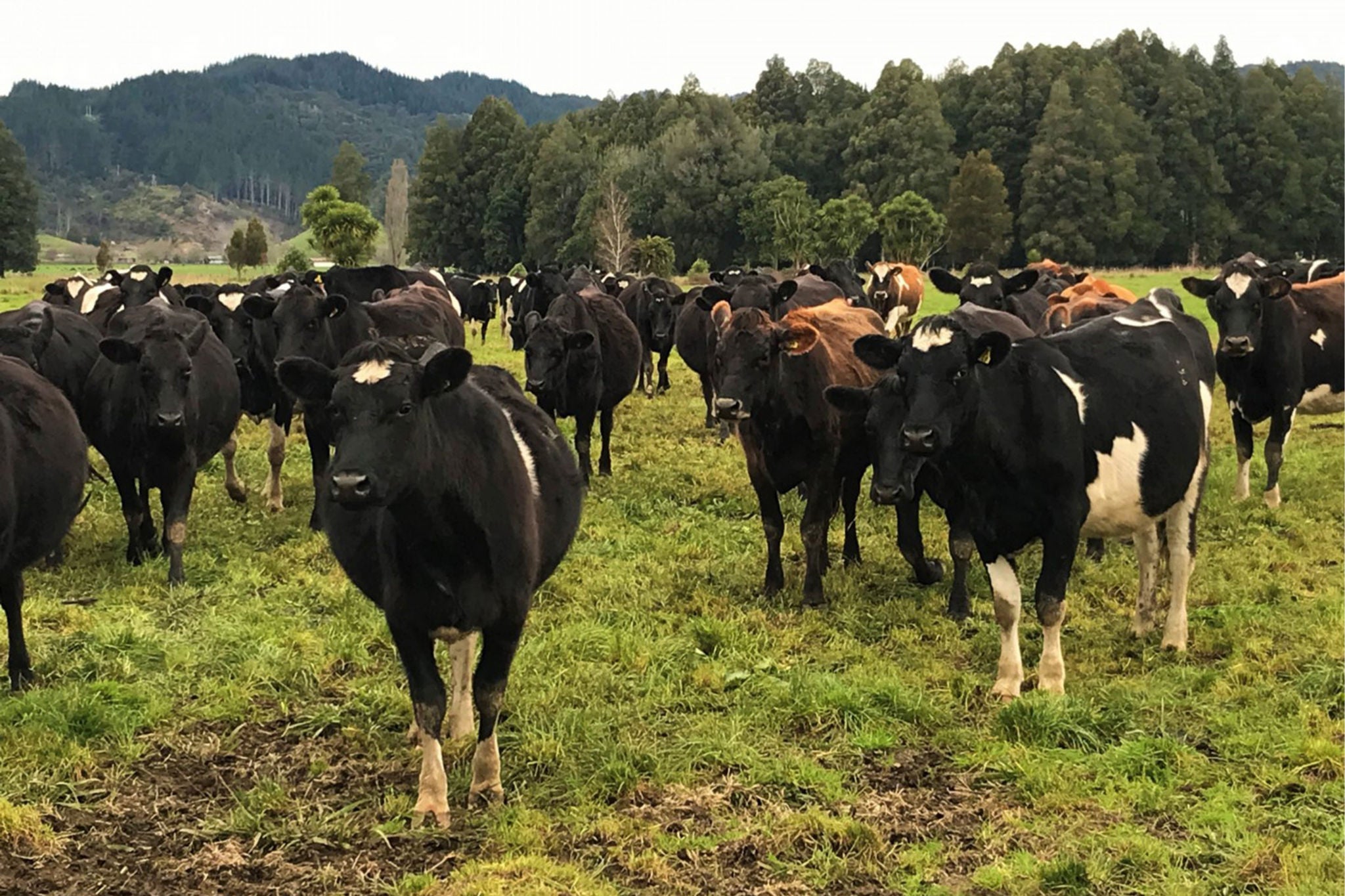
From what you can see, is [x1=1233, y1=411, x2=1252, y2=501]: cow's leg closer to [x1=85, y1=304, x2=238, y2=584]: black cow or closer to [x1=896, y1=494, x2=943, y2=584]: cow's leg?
[x1=896, y1=494, x2=943, y2=584]: cow's leg

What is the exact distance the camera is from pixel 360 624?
282 inches

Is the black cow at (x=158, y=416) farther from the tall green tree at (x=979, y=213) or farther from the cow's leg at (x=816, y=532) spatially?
the tall green tree at (x=979, y=213)

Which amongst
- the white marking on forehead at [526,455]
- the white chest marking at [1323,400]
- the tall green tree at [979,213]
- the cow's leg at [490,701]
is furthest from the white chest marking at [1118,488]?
the tall green tree at [979,213]

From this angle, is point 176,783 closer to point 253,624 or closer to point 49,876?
point 49,876

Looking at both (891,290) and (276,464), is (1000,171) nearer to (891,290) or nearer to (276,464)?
(891,290)

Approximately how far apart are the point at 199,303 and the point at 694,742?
8.55 metres

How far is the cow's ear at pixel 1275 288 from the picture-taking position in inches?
434

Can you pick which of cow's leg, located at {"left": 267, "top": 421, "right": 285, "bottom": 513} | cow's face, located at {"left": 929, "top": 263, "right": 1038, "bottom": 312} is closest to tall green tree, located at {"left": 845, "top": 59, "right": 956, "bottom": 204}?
cow's face, located at {"left": 929, "top": 263, "right": 1038, "bottom": 312}

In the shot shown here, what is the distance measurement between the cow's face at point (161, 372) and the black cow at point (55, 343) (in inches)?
33.7

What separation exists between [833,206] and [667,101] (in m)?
32.4

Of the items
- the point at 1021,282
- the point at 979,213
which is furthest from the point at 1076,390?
Answer: the point at 979,213

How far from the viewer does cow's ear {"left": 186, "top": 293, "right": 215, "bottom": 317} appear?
454 inches

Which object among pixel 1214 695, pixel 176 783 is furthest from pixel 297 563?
pixel 1214 695

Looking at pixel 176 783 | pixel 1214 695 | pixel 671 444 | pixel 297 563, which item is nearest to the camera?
pixel 176 783
